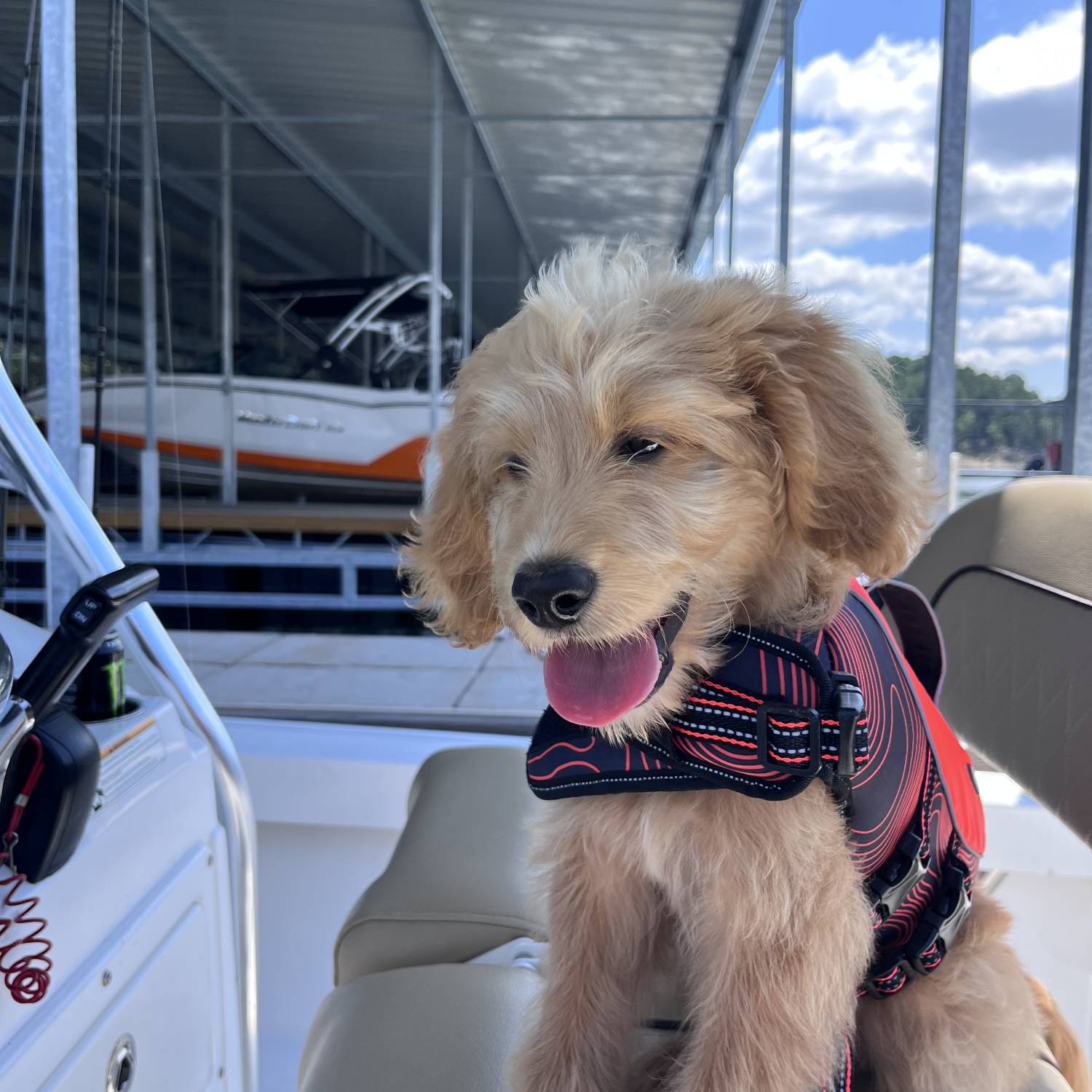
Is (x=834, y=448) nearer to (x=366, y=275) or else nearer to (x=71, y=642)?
(x=71, y=642)

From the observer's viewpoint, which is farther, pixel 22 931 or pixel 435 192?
pixel 435 192

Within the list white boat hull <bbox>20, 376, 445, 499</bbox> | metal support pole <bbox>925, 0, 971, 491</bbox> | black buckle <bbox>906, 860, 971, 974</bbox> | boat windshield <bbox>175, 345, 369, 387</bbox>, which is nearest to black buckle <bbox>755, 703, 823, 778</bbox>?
black buckle <bbox>906, 860, 971, 974</bbox>

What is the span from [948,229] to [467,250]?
2.40m

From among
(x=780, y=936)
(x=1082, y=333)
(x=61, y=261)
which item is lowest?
(x=780, y=936)

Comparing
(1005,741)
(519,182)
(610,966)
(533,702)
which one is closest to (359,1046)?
(610,966)

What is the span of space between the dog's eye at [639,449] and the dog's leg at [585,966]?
0.32 metres

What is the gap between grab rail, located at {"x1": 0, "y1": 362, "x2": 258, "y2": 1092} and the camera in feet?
2.90

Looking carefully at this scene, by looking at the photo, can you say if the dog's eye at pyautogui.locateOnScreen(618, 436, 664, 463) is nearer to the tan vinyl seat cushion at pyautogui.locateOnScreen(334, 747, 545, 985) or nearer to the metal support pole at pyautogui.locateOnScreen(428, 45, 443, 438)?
the tan vinyl seat cushion at pyautogui.locateOnScreen(334, 747, 545, 985)

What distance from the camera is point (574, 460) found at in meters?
0.78

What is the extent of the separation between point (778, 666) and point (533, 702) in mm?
1521

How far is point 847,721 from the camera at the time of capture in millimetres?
688

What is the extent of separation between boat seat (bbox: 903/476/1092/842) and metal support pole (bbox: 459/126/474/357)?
218 centimetres

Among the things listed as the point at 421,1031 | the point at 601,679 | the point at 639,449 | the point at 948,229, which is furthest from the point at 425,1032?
the point at 948,229

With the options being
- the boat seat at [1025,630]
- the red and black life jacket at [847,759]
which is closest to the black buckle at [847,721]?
the red and black life jacket at [847,759]
